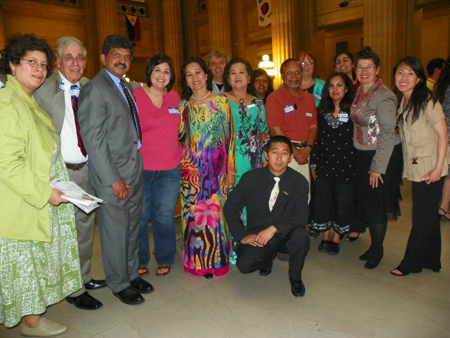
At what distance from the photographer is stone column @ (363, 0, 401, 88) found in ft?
33.4

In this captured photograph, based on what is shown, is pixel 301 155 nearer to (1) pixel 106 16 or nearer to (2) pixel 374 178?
(2) pixel 374 178

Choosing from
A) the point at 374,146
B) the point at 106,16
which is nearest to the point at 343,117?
the point at 374,146

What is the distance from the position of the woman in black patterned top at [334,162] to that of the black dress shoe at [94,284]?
2.28 metres

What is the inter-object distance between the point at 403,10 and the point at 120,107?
10629 millimetres

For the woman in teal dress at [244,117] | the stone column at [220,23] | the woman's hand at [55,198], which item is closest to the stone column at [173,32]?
the stone column at [220,23]

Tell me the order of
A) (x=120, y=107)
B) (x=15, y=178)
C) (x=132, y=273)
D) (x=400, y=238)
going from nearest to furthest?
(x=15, y=178)
(x=120, y=107)
(x=132, y=273)
(x=400, y=238)

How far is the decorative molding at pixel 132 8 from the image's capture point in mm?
19203

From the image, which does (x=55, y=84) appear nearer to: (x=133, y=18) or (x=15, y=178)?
(x=15, y=178)

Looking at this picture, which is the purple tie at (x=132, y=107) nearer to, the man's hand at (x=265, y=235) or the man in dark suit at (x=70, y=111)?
the man in dark suit at (x=70, y=111)

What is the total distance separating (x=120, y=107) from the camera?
113 inches

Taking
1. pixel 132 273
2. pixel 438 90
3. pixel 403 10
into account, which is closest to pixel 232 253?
pixel 132 273

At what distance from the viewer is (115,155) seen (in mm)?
2893

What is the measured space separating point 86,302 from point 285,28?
1217cm

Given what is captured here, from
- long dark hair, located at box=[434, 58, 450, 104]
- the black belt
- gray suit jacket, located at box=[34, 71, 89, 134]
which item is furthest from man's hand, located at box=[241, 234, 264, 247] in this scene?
long dark hair, located at box=[434, 58, 450, 104]
